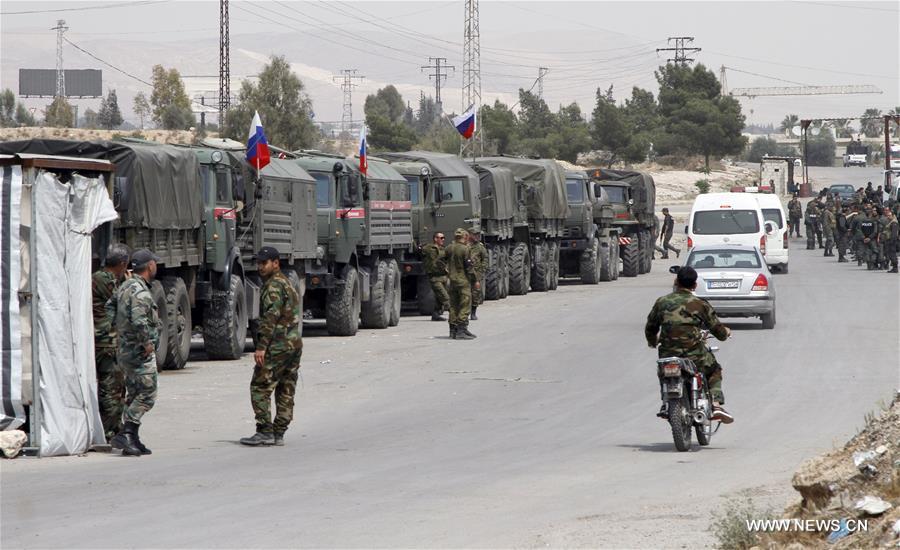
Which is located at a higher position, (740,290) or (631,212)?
(631,212)

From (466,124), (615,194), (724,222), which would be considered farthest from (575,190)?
(724,222)

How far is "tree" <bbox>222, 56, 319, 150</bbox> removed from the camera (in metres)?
82.8

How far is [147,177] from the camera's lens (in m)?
18.3

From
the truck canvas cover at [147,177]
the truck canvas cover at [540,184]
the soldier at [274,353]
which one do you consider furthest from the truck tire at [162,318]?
the truck canvas cover at [540,184]

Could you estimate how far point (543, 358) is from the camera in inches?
810

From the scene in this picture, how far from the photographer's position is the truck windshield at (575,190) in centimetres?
3991

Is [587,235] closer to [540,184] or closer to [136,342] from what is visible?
[540,184]

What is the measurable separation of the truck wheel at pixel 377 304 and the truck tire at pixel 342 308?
1255 mm

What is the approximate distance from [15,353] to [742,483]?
18.7 ft

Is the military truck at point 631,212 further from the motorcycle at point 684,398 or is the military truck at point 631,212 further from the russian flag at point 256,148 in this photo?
the motorcycle at point 684,398

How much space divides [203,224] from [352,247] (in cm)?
513

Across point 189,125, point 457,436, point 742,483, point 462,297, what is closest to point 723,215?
point 462,297

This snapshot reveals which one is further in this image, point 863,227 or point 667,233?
point 667,233

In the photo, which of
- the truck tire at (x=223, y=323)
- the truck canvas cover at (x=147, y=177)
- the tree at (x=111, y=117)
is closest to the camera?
the truck canvas cover at (x=147, y=177)
